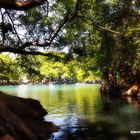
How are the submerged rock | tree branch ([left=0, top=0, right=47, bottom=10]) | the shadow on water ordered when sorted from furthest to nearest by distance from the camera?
the shadow on water < the submerged rock < tree branch ([left=0, top=0, right=47, bottom=10])

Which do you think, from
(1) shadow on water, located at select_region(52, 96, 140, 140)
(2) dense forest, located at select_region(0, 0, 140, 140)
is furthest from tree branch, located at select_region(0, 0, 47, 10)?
(1) shadow on water, located at select_region(52, 96, 140, 140)

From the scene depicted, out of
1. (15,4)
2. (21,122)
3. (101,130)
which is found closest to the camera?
(15,4)

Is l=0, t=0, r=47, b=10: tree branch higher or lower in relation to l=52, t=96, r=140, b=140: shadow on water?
higher

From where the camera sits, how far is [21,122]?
64.0 feet

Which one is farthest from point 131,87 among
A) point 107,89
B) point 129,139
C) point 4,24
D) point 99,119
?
point 4,24

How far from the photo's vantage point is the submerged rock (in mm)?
17172

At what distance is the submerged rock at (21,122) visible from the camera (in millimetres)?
17172

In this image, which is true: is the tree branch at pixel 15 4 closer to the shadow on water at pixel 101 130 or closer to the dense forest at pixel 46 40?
the dense forest at pixel 46 40

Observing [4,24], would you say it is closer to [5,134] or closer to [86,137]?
[5,134]

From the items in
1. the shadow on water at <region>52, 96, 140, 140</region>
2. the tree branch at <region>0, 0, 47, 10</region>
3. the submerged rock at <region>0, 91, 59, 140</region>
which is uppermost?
the tree branch at <region>0, 0, 47, 10</region>

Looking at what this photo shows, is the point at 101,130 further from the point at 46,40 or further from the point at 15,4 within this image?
the point at 15,4

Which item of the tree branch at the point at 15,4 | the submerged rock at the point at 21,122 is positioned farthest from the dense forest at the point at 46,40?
the tree branch at the point at 15,4

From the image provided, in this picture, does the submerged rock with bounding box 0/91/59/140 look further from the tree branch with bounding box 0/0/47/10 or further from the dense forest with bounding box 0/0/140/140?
the tree branch with bounding box 0/0/47/10

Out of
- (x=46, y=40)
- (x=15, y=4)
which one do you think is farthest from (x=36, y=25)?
(x=15, y=4)
